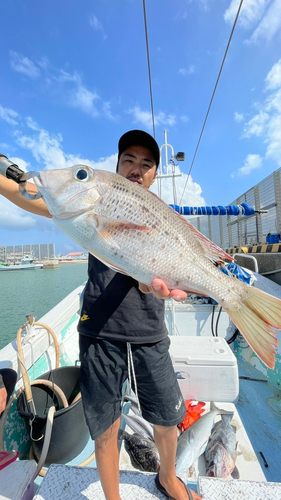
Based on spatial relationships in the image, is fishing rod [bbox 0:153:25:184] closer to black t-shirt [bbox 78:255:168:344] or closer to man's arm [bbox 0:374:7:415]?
black t-shirt [bbox 78:255:168:344]

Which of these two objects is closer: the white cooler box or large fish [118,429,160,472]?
large fish [118,429,160,472]

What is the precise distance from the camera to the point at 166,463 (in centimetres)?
160

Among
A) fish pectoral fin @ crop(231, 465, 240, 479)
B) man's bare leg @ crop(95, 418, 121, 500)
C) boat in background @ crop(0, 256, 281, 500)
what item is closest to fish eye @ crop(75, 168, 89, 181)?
man's bare leg @ crop(95, 418, 121, 500)

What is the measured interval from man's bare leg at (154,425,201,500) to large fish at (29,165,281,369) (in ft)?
3.00

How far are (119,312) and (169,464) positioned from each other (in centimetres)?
108

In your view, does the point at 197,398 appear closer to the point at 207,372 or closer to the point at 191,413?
the point at 191,413

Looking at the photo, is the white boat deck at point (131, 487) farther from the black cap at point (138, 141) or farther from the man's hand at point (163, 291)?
the black cap at point (138, 141)

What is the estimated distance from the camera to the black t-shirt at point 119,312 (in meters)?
1.55

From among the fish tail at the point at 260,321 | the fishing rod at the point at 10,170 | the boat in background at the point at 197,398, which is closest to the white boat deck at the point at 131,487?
the boat in background at the point at 197,398

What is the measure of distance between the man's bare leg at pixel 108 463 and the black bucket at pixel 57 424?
0.86 meters

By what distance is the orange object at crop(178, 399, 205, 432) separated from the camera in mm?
2771

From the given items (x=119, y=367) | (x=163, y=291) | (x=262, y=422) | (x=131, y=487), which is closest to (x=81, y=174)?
(x=163, y=291)

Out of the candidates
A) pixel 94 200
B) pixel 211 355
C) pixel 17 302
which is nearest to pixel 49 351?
pixel 211 355

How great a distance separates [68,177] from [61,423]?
231 cm
